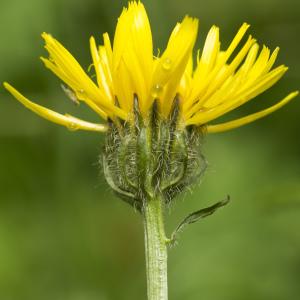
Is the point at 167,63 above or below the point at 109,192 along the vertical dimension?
below

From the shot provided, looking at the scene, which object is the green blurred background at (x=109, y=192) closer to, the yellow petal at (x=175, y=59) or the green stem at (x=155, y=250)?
the green stem at (x=155, y=250)

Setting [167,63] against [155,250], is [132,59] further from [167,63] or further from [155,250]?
[155,250]

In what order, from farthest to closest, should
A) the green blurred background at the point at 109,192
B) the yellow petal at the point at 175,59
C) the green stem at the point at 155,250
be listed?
the green blurred background at the point at 109,192 < the green stem at the point at 155,250 < the yellow petal at the point at 175,59

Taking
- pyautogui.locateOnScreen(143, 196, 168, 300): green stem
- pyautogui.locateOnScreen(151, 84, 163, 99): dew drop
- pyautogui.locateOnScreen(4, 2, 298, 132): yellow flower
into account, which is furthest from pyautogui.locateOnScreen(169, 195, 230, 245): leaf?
pyautogui.locateOnScreen(151, 84, 163, 99): dew drop

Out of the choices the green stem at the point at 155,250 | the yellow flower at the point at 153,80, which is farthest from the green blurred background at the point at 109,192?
the yellow flower at the point at 153,80

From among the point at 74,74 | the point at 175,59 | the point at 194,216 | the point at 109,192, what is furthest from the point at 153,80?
the point at 109,192

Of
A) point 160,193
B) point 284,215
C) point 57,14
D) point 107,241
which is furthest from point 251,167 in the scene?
point 160,193

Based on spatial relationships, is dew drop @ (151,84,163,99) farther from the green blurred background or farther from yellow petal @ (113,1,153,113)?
the green blurred background
